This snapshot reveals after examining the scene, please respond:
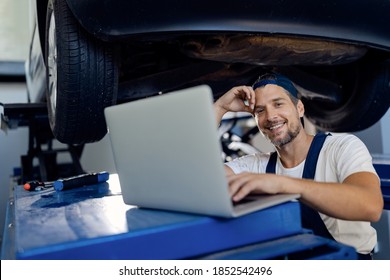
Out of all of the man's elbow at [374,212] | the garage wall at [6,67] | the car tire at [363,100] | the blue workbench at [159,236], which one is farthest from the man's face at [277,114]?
the garage wall at [6,67]

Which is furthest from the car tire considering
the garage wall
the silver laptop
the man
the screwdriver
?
the garage wall

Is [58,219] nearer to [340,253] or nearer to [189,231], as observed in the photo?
[189,231]

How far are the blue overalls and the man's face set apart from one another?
74 mm

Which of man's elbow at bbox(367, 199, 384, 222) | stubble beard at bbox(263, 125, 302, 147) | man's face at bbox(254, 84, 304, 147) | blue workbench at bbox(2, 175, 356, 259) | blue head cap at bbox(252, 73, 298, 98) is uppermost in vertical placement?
blue head cap at bbox(252, 73, 298, 98)

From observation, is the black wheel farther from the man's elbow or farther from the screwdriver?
the man's elbow

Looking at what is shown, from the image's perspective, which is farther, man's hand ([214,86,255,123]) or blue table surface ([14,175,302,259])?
man's hand ([214,86,255,123])

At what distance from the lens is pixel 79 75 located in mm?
1127

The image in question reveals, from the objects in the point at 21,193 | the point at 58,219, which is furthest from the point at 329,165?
the point at 21,193

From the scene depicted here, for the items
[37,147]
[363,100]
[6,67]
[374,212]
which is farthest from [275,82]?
[6,67]

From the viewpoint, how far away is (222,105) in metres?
1.11

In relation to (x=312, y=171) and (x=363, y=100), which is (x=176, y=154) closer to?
(x=312, y=171)

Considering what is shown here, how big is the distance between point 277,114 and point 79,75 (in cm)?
55

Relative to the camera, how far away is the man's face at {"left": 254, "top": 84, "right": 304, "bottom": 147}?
1.03 meters

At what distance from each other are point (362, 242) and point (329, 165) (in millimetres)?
184
